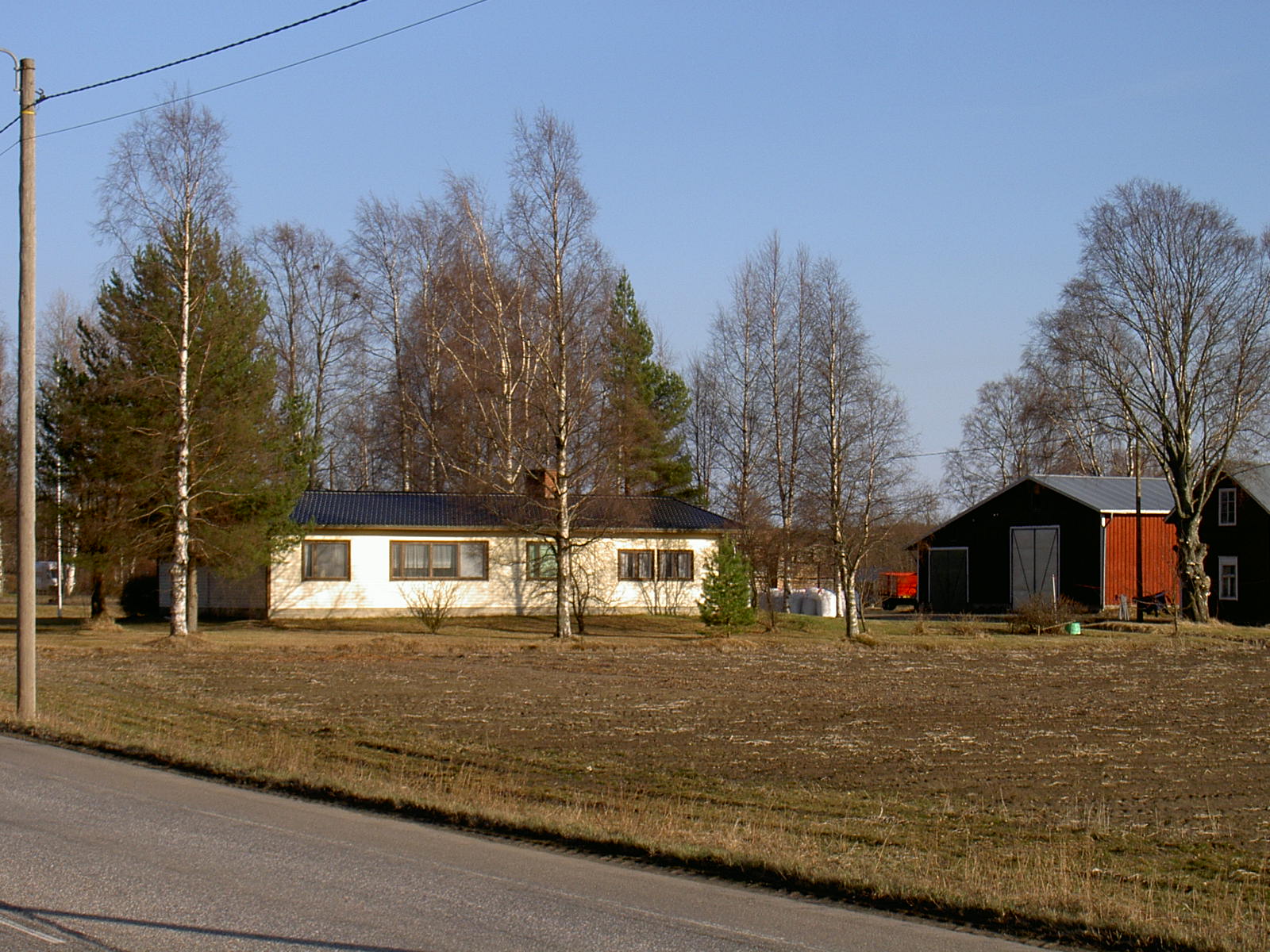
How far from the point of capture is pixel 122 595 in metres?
42.9

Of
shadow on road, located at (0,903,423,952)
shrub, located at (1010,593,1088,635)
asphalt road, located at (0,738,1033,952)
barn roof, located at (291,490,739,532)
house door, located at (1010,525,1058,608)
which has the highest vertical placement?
barn roof, located at (291,490,739,532)

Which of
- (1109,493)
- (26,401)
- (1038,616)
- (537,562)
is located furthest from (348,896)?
(1109,493)

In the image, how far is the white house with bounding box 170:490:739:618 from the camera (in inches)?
1502

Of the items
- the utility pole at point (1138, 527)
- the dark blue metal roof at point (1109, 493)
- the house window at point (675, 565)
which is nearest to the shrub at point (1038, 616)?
the utility pole at point (1138, 527)

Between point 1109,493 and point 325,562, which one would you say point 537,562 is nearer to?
point 325,562

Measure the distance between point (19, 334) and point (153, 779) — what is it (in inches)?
304

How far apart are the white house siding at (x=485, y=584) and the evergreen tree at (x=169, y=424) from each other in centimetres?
460

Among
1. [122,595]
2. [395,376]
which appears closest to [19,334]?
[122,595]

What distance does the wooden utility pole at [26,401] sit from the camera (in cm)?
1608

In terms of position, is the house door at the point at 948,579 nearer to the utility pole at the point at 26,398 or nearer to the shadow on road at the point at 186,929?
the utility pole at the point at 26,398

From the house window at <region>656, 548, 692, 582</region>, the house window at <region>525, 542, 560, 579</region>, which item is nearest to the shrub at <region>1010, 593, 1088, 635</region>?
the house window at <region>656, 548, 692, 582</region>

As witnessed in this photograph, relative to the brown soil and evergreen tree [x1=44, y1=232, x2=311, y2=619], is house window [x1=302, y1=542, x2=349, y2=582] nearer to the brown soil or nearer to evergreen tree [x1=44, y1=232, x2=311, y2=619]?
evergreen tree [x1=44, y1=232, x2=311, y2=619]

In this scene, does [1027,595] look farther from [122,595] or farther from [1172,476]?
[122,595]

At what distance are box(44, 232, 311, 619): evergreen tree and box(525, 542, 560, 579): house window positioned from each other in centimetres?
903
